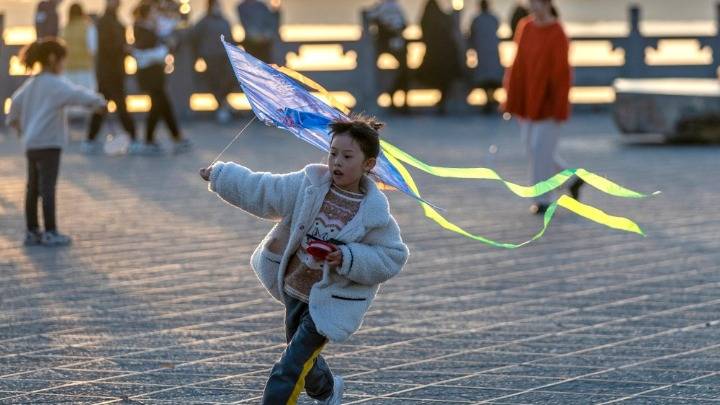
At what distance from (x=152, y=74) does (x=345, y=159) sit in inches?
480

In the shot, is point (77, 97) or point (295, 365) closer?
point (295, 365)

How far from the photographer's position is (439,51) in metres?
22.1

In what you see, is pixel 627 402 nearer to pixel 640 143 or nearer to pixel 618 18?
pixel 640 143

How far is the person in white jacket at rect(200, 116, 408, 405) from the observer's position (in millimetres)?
5387

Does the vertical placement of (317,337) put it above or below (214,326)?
above

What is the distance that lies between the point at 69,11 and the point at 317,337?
1510 cm

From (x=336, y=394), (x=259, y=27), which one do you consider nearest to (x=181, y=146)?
(x=259, y=27)

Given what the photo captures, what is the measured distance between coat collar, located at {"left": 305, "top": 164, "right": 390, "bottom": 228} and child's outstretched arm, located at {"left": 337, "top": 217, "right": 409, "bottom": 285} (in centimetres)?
4

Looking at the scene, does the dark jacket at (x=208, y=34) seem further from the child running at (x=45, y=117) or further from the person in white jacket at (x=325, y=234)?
the person in white jacket at (x=325, y=234)

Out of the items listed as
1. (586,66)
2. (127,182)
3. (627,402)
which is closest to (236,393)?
(627,402)

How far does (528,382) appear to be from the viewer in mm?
6449

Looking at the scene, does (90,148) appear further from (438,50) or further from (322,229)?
(322,229)

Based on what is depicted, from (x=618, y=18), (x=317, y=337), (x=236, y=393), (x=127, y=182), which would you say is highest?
(x=317, y=337)

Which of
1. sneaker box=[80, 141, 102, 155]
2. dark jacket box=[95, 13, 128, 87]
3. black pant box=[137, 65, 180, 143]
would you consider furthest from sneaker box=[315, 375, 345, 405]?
dark jacket box=[95, 13, 128, 87]
